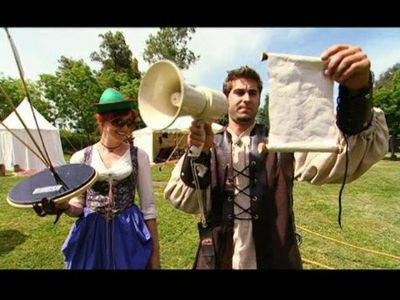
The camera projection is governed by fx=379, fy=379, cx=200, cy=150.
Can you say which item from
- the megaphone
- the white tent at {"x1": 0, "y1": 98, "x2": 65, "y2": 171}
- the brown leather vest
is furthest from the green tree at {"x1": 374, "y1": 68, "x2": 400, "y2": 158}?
the megaphone

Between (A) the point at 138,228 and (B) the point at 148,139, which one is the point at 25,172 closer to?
(B) the point at 148,139

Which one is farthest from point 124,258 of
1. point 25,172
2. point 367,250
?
point 25,172

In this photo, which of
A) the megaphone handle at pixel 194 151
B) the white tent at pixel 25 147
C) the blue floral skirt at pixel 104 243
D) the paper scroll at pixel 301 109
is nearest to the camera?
the paper scroll at pixel 301 109

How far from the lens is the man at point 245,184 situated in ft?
3.68

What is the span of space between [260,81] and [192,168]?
0.40 m

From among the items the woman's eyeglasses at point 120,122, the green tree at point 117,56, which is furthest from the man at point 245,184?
the green tree at point 117,56

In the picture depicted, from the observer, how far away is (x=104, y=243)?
4.83 feet

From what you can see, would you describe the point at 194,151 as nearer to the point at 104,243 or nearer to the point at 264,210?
the point at 264,210

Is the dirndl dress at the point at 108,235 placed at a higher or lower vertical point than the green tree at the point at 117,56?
lower

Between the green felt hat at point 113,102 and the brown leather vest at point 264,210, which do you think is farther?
the green felt hat at point 113,102

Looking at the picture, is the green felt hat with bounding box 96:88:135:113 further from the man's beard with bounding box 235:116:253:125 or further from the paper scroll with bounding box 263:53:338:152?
the paper scroll with bounding box 263:53:338:152

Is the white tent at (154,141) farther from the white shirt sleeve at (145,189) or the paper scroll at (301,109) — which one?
the paper scroll at (301,109)

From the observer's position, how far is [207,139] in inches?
41.8

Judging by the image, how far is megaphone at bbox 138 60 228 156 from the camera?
92 centimetres
